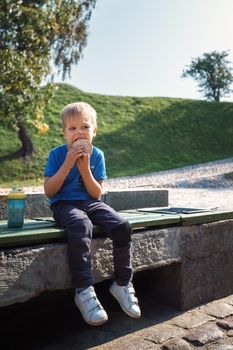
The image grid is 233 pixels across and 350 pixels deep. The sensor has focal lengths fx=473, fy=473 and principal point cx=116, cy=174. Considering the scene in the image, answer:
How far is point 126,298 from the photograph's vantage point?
293 centimetres

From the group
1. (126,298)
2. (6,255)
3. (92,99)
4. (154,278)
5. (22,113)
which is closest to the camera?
(6,255)

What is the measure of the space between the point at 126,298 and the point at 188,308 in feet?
2.94

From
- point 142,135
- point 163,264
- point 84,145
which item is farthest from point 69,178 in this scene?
point 142,135

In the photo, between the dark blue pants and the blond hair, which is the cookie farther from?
the dark blue pants

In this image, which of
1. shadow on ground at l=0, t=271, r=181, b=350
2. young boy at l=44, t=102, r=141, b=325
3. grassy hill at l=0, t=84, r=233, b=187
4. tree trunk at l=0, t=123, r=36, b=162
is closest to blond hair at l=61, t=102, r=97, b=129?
young boy at l=44, t=102, r=141, b=325

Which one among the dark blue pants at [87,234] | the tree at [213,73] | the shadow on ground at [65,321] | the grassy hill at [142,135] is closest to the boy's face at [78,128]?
the dark blue pants at [87,234]

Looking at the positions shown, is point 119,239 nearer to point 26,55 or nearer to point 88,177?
point 88,177

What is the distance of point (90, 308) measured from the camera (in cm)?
268

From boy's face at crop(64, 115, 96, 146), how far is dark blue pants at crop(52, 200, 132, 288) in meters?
0.44

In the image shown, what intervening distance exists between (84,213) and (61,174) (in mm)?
299

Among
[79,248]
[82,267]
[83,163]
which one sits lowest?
[82,267]

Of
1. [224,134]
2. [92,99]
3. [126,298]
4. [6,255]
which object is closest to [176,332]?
[126,298]

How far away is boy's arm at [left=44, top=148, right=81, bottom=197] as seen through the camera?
3049 millimetres

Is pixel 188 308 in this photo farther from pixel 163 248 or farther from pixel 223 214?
pixel 223 214
